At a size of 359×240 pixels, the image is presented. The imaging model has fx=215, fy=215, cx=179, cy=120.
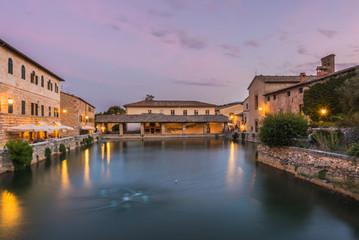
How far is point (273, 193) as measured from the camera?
9047 millimetres

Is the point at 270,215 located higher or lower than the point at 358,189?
lower

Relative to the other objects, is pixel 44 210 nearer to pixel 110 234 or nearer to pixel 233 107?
pixel 110 234

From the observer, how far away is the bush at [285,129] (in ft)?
42.0

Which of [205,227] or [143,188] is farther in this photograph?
[143,188]

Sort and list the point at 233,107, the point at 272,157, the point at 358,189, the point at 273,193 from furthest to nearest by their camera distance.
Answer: the point at 233,107 < the point at 272,157 < the point at 273,193 < the point at 358,189

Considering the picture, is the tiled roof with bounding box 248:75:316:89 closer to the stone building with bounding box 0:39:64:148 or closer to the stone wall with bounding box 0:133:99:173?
the stone wall with bounding box 0:133:99:173

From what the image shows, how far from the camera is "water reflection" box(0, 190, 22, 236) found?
6.15 m

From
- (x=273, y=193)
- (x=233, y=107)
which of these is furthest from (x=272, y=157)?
(x=233, y=107)

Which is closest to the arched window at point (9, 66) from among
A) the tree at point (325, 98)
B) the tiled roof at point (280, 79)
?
the tree at point (325, 98)

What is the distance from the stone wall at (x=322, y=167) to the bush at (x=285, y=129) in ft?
1.83

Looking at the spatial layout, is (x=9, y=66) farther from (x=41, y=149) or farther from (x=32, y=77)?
(x=41, y=149)

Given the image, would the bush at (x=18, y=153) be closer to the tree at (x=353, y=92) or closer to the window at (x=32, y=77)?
the window at (x=32, y=77)

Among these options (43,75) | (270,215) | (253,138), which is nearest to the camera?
(270,215)

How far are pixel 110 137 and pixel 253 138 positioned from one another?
25103 mm
